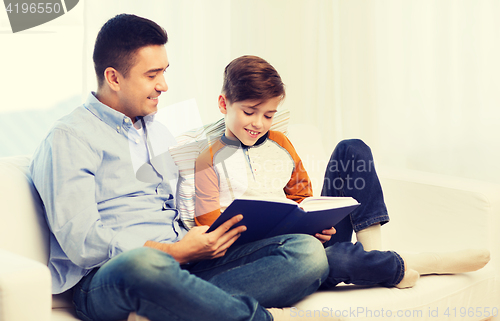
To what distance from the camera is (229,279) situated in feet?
3.48

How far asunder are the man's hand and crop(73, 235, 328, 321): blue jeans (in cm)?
6

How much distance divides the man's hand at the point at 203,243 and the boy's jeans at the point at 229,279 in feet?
0.17

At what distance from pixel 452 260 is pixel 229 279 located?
62cm

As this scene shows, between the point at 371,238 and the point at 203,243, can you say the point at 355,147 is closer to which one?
the point at 371,238

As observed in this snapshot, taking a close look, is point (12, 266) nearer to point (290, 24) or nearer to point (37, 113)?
point (37, 113)

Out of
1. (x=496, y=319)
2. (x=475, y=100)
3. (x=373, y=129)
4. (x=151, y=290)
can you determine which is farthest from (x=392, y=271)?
(x=373, y=129)

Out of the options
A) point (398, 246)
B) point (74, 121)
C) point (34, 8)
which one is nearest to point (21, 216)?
point (74, 121)

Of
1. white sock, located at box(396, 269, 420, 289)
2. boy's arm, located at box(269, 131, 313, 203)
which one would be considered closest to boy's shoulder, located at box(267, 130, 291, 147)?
boy's arm, located at box(269, 131, 313, 203)

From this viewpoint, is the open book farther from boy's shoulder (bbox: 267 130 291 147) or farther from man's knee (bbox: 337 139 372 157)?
boy's shoulder (bbox: 267 130 291 147)

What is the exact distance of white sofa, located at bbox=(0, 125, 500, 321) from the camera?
2.56ft

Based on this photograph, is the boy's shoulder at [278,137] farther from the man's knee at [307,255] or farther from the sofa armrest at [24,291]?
the sofa armrest at [24,291]

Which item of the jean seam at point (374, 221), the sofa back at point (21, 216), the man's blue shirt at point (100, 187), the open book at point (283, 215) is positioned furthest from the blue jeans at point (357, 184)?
the sofa back at point (21, 216)

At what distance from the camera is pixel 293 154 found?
147cm

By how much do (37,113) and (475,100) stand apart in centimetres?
201
